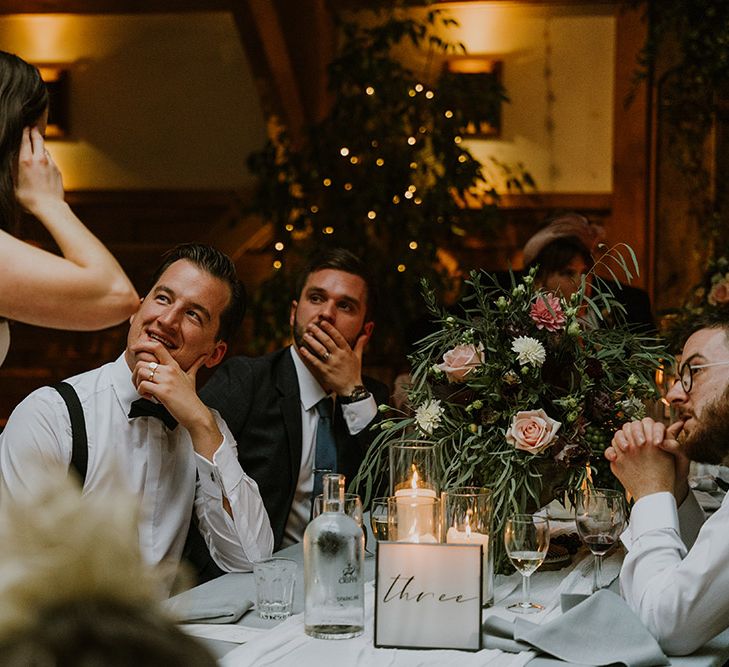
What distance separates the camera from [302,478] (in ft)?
8.84

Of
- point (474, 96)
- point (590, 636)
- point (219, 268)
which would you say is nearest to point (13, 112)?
point (219, 268)

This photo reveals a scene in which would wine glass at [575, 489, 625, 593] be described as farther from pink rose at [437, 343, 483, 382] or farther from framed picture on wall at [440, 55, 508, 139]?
framed picture on wall at [440, 55, 508, 139]

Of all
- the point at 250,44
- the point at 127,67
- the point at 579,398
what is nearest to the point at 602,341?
the point at 579,398

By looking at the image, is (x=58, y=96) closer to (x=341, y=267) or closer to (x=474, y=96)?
(x=474, y=96)

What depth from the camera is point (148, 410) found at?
212cm

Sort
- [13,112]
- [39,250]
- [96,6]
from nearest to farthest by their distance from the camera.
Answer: [39,250] < [13,112] < [96,6]

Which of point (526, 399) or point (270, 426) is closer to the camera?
point (526, 399)

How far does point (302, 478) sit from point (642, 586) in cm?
125

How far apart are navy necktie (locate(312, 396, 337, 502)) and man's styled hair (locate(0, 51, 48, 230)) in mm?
1291

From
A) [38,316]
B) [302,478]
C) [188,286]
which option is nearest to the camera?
[38,316]

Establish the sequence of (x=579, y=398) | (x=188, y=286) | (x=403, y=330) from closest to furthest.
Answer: (x=579, y=398) → (x=188, y=286) → (x=403, y=330)

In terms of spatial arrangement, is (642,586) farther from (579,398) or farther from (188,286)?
(188,286)

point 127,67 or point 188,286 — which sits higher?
point 127,67

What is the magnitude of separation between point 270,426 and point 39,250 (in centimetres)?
131
